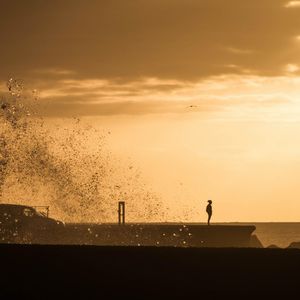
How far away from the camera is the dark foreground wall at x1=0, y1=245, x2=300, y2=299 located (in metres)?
12.9

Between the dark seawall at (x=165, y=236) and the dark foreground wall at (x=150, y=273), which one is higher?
the dark seawall at (x=165, y=236)

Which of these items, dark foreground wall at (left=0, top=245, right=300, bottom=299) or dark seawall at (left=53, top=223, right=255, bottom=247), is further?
dark seawall at (left=53, top=223, right=255, bottom=247)

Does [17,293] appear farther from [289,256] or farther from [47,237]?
[47,237]

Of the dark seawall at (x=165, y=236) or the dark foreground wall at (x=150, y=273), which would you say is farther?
the dark seawall at (x=165, y=236)

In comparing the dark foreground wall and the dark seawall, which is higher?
the dark seawall

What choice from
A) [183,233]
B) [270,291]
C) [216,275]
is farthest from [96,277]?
[183,233]

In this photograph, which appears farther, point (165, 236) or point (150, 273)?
point (165, 236)

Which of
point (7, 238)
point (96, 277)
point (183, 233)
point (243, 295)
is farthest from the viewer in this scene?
point (183, 233)

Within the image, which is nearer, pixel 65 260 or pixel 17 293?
pixel 17 293

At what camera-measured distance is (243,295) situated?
12.6m

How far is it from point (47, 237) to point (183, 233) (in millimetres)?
8382

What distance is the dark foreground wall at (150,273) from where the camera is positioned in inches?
506

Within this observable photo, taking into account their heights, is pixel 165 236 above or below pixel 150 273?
above

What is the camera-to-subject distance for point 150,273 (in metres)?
13.4
